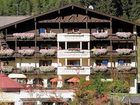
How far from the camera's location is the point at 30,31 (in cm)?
5841

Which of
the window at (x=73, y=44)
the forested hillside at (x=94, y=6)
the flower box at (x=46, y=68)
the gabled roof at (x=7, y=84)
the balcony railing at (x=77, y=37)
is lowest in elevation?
the gabled roof at (x=7, y=84)

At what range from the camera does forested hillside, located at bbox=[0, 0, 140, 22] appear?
120 m

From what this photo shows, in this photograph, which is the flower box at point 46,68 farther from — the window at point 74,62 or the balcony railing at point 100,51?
the balcony railing at point 100,51

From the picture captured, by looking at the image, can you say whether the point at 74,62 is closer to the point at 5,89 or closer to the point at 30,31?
the point at 30,31

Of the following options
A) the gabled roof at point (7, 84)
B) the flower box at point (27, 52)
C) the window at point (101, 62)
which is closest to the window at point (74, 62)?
the window at point (101, 62)

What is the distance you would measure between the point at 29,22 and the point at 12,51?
3.15 meters

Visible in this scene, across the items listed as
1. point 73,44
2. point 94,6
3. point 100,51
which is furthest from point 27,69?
point 94,6

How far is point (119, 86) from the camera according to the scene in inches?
1959

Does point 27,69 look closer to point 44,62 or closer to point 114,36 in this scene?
point 44,62

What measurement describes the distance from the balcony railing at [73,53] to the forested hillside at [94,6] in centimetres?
Answer: 6063

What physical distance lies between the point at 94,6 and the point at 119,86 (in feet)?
245

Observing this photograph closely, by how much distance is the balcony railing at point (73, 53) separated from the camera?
5691 centimetres

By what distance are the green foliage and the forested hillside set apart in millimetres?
65070

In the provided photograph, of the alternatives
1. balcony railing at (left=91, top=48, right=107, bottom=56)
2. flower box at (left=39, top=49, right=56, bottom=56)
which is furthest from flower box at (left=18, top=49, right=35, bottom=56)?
balcony railing at (left=91, top=48, right=107, bottom=56)
